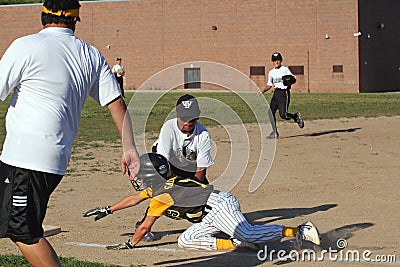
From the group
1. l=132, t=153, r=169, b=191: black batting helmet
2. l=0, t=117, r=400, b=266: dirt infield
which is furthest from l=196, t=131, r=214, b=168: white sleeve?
l=132, t=153, r=169, b=191: black batting helmet

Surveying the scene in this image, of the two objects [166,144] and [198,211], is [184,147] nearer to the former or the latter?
[166,144]

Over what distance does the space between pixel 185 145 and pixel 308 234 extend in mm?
1795

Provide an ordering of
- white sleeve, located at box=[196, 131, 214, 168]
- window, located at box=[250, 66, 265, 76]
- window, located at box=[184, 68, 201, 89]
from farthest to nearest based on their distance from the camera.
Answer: window, located at box=[250, 66, 265, 76], window, located at box=[184, 68, 201, 89], white sleeve, located at box=[196, 131, 214, 168]

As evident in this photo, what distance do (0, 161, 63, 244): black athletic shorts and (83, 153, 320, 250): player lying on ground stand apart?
2.46 m

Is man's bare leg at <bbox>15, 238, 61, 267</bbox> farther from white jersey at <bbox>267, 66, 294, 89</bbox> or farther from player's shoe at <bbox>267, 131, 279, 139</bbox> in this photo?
white jersey at <bbox>267, 66, 294, 89</bbox>

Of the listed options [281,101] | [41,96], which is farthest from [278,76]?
→ [41,96]

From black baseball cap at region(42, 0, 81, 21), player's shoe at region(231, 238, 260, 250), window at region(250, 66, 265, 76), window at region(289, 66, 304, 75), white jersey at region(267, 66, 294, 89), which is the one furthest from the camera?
window at region(250, 66, 265, 76)

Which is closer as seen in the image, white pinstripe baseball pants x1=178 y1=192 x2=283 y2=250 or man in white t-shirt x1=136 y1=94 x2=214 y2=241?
white pinstripe baseball pants x1=178 y1=192 x2=283 y2=250

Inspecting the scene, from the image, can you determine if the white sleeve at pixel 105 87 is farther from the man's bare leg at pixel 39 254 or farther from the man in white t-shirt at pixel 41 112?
the man's bare leg at pixel 39 254

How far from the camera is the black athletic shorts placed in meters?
5.09

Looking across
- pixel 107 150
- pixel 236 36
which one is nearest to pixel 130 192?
pixel 107 150

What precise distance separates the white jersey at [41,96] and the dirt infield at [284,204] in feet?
7.91

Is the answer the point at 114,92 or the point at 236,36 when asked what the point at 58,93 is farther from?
the point at 236,36

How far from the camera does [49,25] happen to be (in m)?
5.27
